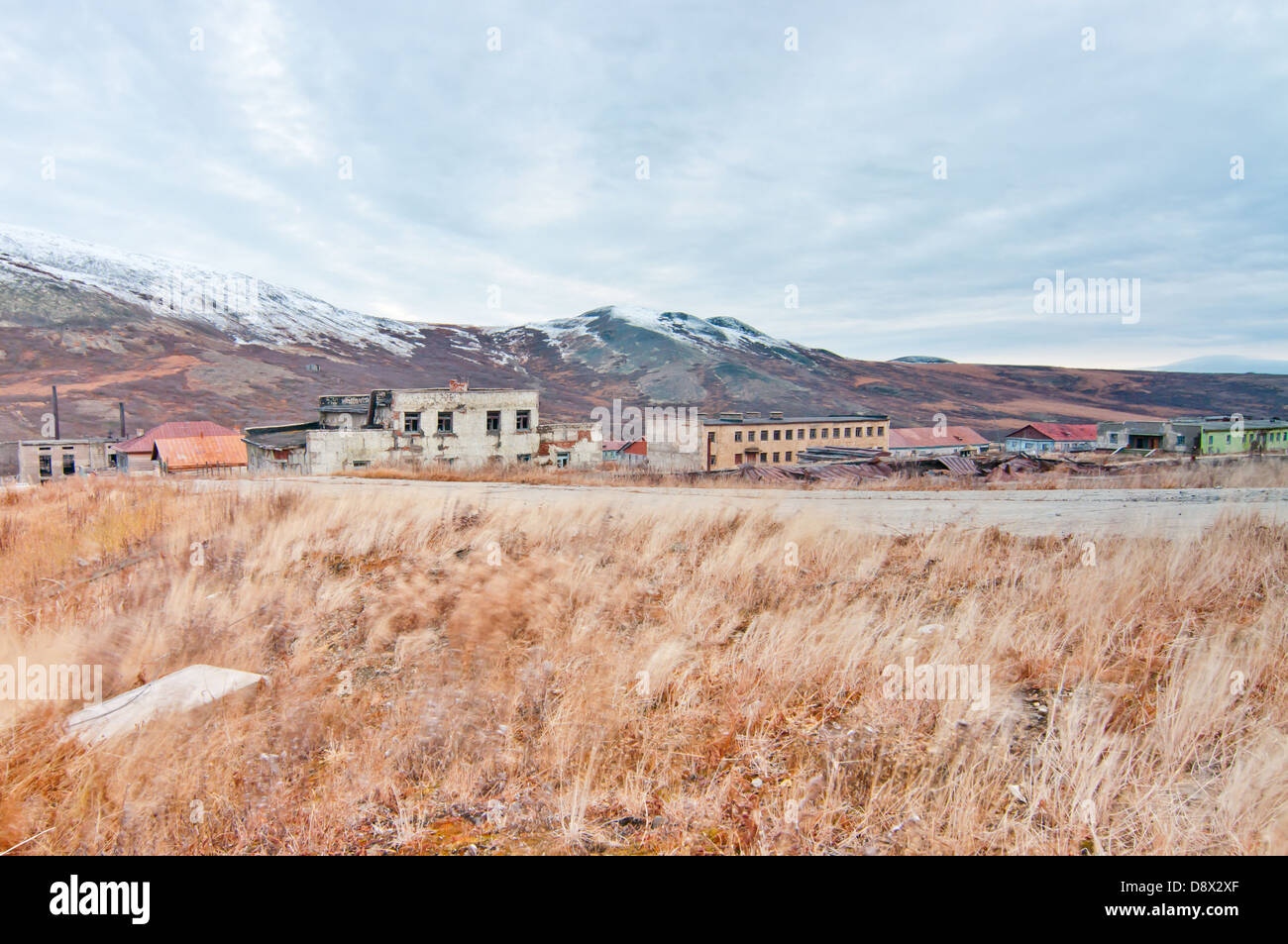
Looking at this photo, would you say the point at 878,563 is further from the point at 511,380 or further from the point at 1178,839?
the point at 511,380

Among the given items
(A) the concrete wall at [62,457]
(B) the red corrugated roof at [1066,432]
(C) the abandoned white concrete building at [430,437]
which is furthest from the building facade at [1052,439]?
(A) the concrete wall at [62,457]

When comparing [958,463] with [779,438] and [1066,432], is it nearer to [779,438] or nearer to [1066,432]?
[779,438]

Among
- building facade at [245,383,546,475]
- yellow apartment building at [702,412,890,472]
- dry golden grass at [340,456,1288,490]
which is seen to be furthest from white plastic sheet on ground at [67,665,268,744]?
yellow apartment building at [702,412,890,472]

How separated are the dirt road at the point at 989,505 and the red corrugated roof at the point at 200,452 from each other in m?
39.7

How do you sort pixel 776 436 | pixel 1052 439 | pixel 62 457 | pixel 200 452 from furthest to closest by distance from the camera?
pixel 1052 439
pixel 776 436
pixel 62 457
pixel 200 452

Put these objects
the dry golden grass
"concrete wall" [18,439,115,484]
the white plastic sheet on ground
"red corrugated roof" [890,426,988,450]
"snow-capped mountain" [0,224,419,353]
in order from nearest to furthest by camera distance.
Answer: the white plastic sheet on ground
the dry golden grass
"concrete wall" [18,439,115,484]
"red corrugated roof" [890,426,988,450]
"snow-capped mountain" [0,224,419,353]

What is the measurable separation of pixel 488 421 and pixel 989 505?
112ft

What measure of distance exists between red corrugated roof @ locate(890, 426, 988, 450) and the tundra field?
80.1 meters

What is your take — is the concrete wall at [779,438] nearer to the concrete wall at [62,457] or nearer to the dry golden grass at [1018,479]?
the dry golden grass at [1018,479]

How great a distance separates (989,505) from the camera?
1073 centimetres

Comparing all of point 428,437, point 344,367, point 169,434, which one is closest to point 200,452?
point 169,434

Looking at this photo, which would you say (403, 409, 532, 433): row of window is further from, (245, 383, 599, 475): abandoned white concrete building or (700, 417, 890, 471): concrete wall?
(700, 417, 890, 471): concrete wall

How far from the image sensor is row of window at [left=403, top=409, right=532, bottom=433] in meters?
38.8
